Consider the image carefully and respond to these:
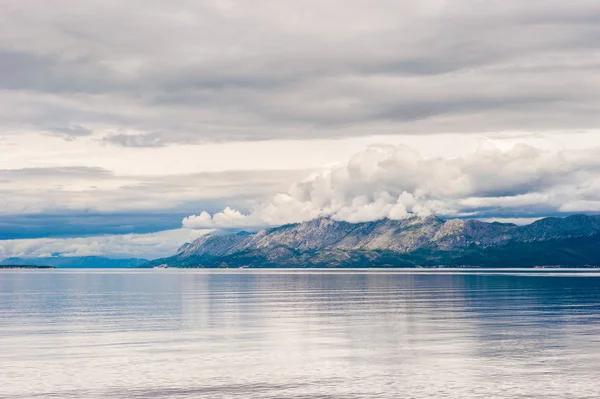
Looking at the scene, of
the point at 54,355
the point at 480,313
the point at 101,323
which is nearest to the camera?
the point at 54,355

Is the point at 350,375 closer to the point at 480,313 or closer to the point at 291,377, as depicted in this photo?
the point at 291,377

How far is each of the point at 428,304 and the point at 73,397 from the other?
393 feet

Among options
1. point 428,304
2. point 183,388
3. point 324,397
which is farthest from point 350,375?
point 428,304

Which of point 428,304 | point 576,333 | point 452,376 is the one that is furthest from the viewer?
point 428,304

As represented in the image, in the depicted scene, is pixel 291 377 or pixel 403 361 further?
pixel 403 361

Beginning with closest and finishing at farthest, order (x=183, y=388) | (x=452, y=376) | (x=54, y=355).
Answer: (x=183, y=388) < (x=452, y=376) < (x=54, y=355)

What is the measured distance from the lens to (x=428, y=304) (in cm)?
17200

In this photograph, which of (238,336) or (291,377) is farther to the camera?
(238,336)

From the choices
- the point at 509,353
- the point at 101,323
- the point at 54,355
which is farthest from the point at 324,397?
the point at 101,323

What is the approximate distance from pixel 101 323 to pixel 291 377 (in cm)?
6436

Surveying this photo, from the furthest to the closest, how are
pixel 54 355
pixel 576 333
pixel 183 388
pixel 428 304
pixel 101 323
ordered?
1. pixel 428 304
2. pixel 101 323
3. pixel 576 333
4. pixel 54 355
5. pixel 183 388

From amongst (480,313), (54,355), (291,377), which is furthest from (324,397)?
(480,313)

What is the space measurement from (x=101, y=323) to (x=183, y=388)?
2588 inches

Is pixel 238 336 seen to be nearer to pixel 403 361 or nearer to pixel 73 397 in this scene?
pixel 403 361
